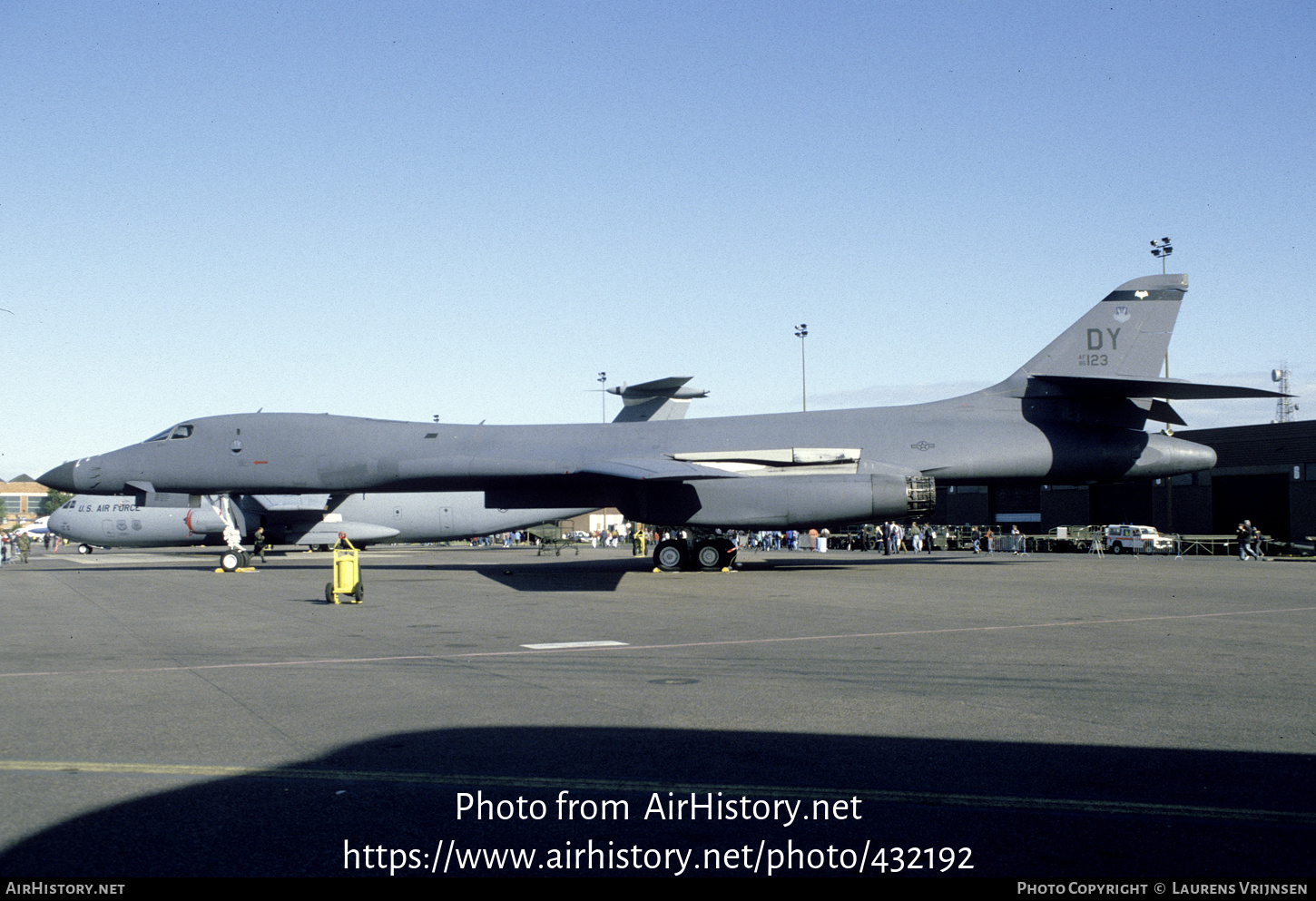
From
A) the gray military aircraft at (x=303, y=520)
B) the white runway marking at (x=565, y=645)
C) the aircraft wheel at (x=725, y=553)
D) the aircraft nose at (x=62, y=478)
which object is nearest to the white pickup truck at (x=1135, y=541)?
the aircraft wheel at (x=725, y=553)

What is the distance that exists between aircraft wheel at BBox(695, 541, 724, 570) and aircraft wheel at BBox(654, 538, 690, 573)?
31cm

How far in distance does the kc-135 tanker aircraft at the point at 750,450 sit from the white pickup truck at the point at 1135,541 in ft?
57.6

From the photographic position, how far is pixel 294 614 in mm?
14078

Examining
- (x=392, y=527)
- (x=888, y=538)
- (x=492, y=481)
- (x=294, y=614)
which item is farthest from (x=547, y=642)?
(x=888, y=538)

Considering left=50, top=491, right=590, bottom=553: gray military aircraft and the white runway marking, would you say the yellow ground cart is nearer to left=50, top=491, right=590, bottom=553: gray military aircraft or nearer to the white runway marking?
the white runway marking

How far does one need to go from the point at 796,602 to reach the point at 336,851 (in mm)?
11962

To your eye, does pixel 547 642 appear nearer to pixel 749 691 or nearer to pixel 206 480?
pixel 749 691

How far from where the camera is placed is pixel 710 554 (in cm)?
2366

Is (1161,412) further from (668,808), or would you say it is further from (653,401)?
(668,808)

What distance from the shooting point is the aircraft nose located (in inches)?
951

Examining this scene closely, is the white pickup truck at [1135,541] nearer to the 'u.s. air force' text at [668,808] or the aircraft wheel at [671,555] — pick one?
the aircraft wheel at [671,555]

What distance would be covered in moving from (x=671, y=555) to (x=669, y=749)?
18.3 m

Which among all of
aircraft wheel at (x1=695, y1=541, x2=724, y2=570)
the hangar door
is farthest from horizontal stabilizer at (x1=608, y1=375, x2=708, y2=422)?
the hangar door

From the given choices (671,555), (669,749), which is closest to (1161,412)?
(671,555)
